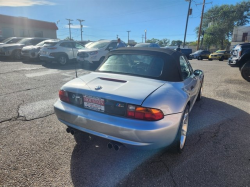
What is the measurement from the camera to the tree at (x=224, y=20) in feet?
149

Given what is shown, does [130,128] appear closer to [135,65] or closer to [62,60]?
[135,65]

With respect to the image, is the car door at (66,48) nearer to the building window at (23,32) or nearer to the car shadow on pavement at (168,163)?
the car shadow on pavement at (168,163)

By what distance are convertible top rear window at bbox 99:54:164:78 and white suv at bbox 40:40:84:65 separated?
7.76 metres

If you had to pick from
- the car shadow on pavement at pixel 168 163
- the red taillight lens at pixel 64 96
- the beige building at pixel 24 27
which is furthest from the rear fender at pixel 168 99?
the beige building at pixel 24 27

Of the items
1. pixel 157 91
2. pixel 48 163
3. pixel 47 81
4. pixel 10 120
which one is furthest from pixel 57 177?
pixel 47 81

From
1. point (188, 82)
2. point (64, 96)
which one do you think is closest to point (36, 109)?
point (64, 96)

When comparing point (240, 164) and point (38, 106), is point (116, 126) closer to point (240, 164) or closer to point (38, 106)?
point (240, 164)

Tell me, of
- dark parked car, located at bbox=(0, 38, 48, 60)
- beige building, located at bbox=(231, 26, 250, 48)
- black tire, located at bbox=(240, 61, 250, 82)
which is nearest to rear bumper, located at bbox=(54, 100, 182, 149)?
black tire, located at bbox=(240, 61, 250, 82)

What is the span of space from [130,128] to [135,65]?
1383 millimetres

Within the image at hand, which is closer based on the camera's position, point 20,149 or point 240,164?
point 240,164

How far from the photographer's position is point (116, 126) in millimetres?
2000

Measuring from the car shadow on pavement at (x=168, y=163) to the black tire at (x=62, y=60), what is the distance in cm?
938

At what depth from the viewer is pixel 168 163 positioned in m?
2.38

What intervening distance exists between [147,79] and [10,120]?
2.93 metres
